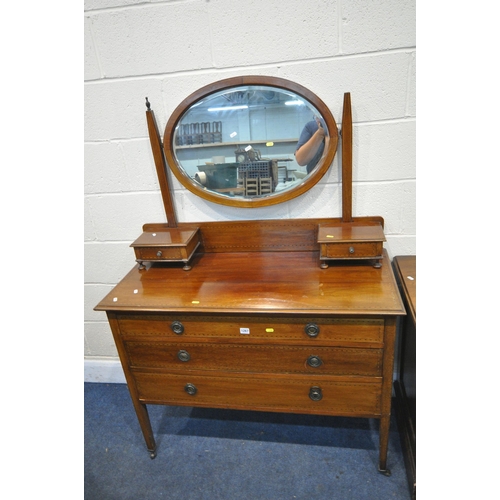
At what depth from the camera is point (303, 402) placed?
4.66 ft

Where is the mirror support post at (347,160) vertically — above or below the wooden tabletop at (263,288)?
above

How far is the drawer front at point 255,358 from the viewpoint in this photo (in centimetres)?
131

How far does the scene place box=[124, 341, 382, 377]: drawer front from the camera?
1.31 meters

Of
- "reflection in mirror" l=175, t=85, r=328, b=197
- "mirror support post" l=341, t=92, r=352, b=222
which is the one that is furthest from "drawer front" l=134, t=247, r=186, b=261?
"mirror support post" l=341, t=92, r=352, b=222

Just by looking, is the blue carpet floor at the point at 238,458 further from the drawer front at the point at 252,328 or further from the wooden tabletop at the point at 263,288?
the wooden tabletop at the point at 263,288

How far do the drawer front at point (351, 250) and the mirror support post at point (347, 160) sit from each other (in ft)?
0.64

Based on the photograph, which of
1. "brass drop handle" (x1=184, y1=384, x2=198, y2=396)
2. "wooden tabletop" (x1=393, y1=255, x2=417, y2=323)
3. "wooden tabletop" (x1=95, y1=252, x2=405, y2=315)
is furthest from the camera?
"brass drop handle" (x1=184, y1=384, x2=198, y2=396)

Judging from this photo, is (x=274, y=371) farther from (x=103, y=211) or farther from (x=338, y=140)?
(x=103, y=211)

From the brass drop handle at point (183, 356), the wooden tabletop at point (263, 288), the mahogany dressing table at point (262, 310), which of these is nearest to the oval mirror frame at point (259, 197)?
the mahogany dressing table at point (262, 310)

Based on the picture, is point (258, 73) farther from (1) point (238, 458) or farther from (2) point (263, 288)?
(1) point (238, 458)

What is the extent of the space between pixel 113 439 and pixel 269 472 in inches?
33.0

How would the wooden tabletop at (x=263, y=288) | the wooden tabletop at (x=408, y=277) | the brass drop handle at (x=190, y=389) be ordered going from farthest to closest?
1. the brass drop handle at (x=190, y=389)
2. the wooden tabletop at (x=408, y=277)
3. the wooden tabletop at (x=263, y=288)

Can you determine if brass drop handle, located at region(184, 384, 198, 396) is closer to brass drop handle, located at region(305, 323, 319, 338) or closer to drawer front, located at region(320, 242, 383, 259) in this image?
brass drop handle, located at region(305, 323, 319, 338)

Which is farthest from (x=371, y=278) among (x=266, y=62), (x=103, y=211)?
(x=103, y=211)
